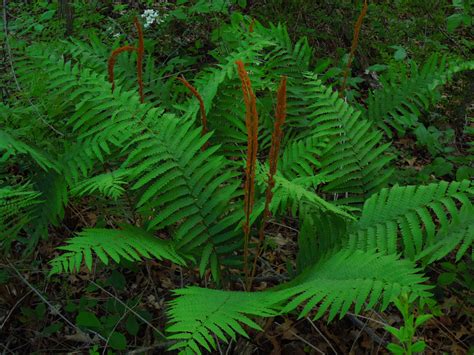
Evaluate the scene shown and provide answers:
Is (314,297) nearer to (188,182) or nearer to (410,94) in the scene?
(188,182)

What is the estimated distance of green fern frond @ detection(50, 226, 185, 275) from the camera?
1.74 m

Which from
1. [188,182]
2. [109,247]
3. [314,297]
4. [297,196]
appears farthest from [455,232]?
[109,247]

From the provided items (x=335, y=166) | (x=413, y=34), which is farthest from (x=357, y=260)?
(x=413, y=34)

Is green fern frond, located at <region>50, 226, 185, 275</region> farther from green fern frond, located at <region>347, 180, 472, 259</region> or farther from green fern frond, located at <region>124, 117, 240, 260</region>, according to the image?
green fern frond, located at <region>347, 180, 472, 259</region>

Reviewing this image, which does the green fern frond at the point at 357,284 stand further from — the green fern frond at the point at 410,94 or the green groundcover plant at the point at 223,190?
the green fern frond at the point at 410,94

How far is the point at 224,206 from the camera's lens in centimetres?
224

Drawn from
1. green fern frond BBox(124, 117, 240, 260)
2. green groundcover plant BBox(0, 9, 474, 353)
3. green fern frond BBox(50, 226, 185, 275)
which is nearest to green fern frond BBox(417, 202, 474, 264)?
green groundcover plant BBox(0, 9, 474, 353)

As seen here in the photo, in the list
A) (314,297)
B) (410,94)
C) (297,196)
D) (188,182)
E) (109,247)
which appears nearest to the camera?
(314,297)

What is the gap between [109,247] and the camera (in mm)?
1802

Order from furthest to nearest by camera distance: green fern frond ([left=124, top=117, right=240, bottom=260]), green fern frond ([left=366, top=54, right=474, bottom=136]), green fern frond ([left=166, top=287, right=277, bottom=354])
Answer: green fern frond ([left=366, top=54, right=474, bottom=136]), green fern frond ([left=124, top=117, right=240, bottom=260]), green fern frond ([left=166, top=287, right=277, bottom=354])

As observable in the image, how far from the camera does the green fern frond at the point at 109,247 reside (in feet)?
5.71

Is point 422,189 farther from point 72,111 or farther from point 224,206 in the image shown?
point 72,111

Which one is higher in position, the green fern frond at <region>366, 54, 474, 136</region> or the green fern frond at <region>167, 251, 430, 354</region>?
the green fern frond at <region>366, 54, 474, 136</region>

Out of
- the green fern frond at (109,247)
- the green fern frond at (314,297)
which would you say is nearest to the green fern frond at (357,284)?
the green fern frond at (314,297)
